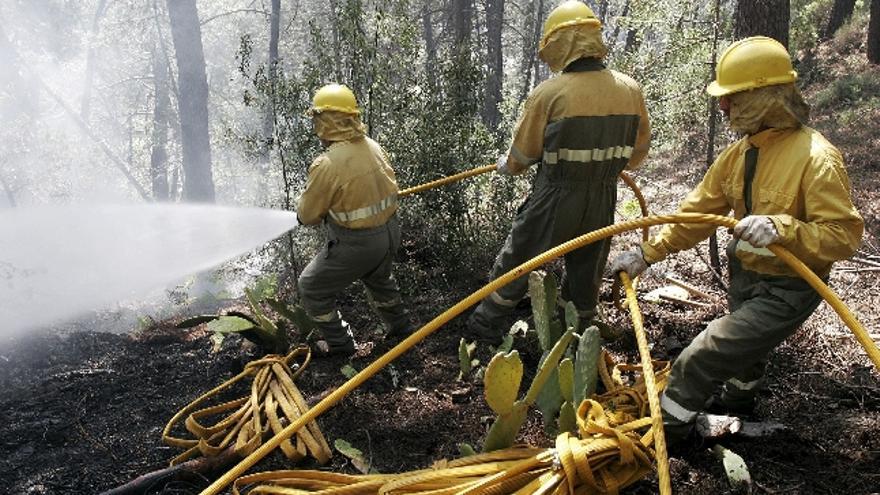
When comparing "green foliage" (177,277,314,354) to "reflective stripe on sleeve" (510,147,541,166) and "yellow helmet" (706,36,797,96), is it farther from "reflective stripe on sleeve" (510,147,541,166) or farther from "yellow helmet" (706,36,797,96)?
"yellow helmet" (706,36,797,96)

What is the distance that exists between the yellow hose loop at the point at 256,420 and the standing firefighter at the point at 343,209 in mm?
593

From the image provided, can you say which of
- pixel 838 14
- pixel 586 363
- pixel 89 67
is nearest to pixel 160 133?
pixel 89 67

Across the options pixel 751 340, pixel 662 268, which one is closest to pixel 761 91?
pixel 751 340

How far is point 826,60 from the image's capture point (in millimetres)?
12906

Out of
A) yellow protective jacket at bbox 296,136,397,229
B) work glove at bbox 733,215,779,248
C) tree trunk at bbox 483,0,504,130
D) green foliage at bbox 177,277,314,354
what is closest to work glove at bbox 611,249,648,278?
work glove at bbox 733,215,779,248

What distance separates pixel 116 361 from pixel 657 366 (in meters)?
4.21

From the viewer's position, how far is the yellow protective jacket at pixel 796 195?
246cm

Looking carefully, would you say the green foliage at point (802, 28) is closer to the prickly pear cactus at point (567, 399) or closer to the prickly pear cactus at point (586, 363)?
the prickly pear cactus at point (586, 363)

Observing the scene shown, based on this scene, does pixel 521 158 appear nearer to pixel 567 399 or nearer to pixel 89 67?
pixel 567 399

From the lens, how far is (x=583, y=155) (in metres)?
3.74

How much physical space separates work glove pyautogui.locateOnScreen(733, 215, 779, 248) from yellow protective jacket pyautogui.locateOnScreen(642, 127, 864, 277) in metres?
0.03

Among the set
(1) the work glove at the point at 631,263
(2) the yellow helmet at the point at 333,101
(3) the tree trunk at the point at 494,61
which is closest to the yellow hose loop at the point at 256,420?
(2) the yellow helmet at the point at 333,101

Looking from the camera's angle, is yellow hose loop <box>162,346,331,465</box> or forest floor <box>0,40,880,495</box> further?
yellow hose loop <box>162,346,331,465</box>

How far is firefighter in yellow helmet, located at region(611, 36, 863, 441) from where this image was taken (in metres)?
2.48
